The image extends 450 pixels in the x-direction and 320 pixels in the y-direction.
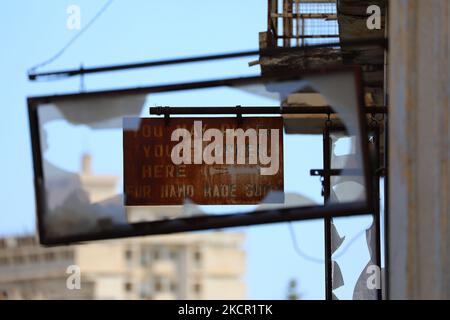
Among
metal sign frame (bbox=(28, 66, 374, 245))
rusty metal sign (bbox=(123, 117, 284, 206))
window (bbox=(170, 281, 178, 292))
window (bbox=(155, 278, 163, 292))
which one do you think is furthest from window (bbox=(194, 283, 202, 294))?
metal sign frame (bbox=(28, 66, 374, 245))

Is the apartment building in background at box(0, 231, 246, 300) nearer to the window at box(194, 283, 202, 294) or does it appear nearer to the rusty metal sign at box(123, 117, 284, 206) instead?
the window at box(194, 283, 202, 294)

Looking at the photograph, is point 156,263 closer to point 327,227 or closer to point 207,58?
point 327,227

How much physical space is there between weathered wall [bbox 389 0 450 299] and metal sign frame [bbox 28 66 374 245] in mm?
224

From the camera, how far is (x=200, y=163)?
1002 cm

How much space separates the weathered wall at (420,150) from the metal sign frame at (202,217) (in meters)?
0.22

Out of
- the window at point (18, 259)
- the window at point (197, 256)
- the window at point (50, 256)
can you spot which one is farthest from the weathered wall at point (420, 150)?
the window at point (50, 256)

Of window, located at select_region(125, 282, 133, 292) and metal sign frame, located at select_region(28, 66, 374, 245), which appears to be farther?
window, located at select_region(125, 282, 133, 292)

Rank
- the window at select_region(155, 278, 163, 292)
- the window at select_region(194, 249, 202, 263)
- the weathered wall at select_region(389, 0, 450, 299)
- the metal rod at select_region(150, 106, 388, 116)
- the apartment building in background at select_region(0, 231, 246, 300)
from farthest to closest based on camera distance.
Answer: the window at select_region(194, 249, 202, 263) → the window at select_region(155, 278, 163, 292) → the apartment building in background at select_region(0, 231, 246, 300) → the metal rod at select_region(150, 106, 388, 116) → the weathered wall at select_region(389, 0, 450, 299)

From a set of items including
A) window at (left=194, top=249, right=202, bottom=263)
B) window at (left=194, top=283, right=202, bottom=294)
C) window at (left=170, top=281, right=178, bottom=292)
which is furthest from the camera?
window at (left=194, top=249, right=202, bottom=263)

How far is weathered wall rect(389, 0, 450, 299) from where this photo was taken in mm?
8484

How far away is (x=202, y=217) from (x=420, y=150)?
137cm
